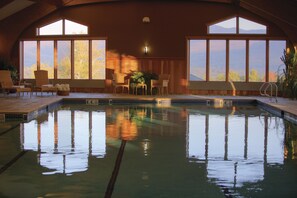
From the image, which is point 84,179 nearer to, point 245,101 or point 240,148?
point 240,148

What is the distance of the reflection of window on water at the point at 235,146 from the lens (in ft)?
17.5

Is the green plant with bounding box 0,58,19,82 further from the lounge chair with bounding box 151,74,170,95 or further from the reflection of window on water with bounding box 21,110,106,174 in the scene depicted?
the reflection of window on water with bounding box 21,110,106,174

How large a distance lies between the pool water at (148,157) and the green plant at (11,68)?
627cm

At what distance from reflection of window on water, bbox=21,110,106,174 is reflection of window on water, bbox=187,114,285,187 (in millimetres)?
1525

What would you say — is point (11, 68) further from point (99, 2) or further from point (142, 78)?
point (142, 78)

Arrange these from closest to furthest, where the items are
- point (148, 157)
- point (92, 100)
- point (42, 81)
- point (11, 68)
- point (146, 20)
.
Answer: point (148, 157) → point (92, 100) → point (42, 81) → point (146, 20) → point (11, 68)

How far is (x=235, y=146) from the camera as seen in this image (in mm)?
7125

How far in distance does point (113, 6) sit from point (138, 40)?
1581 millimetres

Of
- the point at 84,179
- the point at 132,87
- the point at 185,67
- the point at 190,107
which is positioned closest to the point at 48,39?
the point at 132,87

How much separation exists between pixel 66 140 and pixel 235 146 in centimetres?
276

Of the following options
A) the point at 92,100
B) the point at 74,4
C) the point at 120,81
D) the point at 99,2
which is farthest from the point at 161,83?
the point at 74,4

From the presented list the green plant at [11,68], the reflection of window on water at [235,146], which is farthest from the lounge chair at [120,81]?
the reflection of window on water at [235,146]

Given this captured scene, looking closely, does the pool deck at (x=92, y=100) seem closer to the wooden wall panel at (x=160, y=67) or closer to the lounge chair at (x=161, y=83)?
the lounge chair at (x=161, y=83)

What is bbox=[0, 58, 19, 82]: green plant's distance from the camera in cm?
1638
